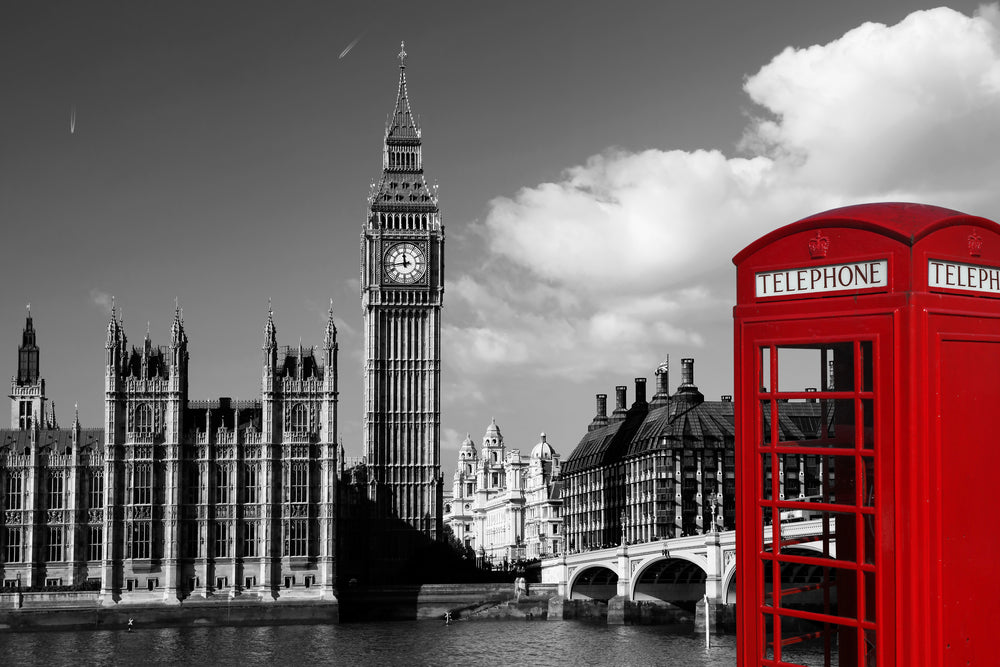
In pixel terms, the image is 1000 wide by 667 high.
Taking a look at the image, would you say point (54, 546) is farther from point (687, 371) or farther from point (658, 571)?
point (687, 371)

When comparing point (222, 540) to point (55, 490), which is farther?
point (55, 490)

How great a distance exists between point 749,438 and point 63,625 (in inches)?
2777

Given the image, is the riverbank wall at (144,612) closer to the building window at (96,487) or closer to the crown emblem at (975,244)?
the building window at (96,487)

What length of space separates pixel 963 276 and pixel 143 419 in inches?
2912

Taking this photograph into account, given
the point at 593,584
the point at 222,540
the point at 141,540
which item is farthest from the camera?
the point at 593,584

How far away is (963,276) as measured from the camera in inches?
512

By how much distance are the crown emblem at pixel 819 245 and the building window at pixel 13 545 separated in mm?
77083

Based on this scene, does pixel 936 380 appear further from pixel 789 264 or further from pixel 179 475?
pixel 179 475

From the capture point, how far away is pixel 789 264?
13.6m

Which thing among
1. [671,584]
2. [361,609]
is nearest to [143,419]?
[361,609]

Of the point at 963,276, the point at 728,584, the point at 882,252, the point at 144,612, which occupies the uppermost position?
the point at 882,252

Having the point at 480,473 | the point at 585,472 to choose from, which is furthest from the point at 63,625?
the point at 480,473

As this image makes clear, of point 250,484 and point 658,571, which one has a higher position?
point 250,484

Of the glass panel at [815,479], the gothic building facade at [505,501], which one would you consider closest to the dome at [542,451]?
the gothic building facade at [505,501]
